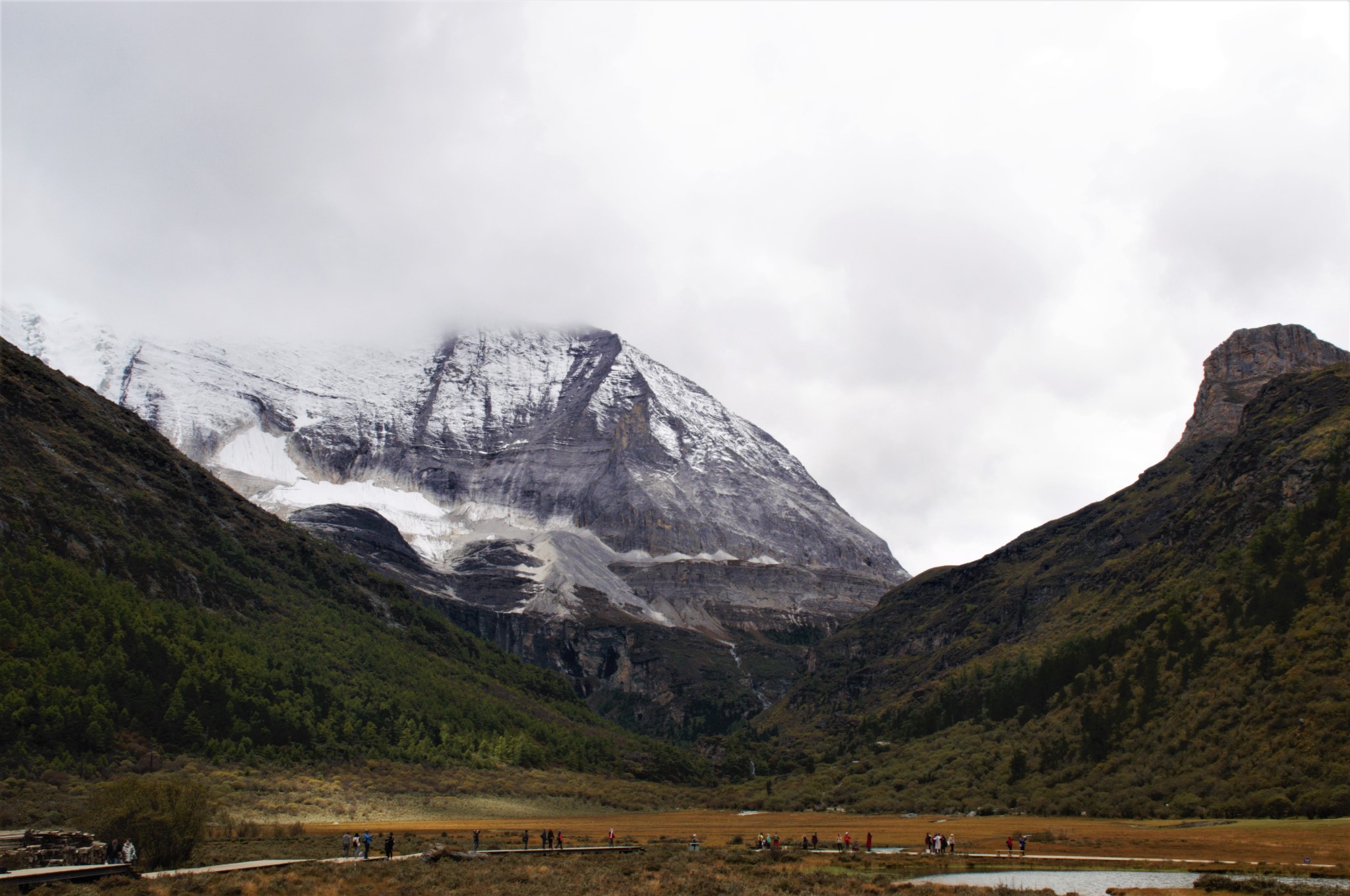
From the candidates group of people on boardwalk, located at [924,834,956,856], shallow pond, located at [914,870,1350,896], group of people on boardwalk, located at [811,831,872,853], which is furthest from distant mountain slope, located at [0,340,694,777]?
shallow pond, located at [914,870,1350,896]

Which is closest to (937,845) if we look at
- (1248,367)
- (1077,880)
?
(1077,880)

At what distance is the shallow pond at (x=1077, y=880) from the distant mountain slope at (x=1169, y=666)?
24.9 m

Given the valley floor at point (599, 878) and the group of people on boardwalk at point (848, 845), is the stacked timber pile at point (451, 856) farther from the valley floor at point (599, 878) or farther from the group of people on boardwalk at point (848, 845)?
the group of people on boardwalk at point (848, 845)

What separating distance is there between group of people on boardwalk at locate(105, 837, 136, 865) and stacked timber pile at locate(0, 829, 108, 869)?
1.06 metres

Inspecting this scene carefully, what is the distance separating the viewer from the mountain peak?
612ft

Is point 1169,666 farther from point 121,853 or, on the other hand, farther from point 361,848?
point 121,853

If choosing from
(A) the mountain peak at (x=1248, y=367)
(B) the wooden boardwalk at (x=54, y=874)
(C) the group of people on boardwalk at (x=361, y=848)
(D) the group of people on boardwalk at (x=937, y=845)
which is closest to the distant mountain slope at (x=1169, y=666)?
(A) the mountain peak at (x=1248, y=367)

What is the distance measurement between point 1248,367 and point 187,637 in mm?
178902

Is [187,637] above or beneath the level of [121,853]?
above

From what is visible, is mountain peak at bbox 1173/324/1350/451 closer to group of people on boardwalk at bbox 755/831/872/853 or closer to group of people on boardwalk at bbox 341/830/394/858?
group of people on boardwalk at bbox 755/831/872/853

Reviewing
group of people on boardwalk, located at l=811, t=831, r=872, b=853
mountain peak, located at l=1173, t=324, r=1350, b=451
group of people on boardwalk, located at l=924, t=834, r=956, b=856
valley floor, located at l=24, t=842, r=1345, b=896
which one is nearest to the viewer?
valley floor, located at l=24, t=842, r=1345, b=896

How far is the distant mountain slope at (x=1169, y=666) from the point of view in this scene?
86.9m

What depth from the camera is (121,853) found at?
5194cm

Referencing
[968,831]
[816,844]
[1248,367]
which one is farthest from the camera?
[1248,367]
